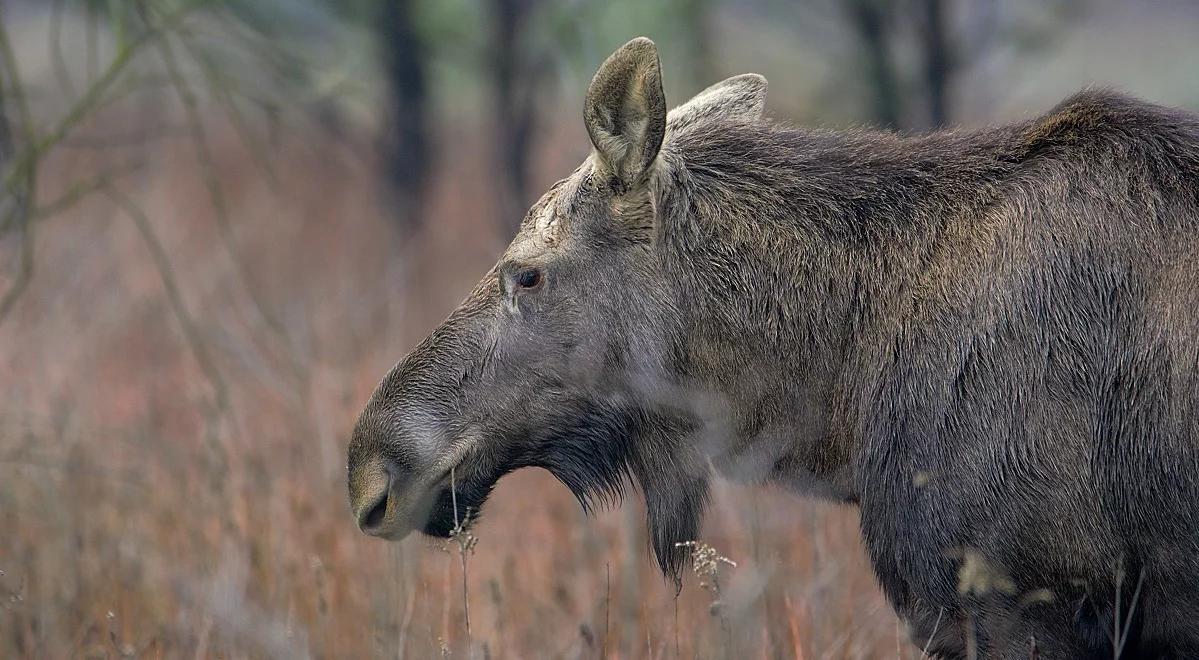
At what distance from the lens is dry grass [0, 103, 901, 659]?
463cm

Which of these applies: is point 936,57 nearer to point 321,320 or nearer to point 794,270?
point 321,320

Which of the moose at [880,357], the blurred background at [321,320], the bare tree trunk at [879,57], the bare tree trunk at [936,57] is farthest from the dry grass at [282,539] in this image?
the bare tree trunk at [879,57]

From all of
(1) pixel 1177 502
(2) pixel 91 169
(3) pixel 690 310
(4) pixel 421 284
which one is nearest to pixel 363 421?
→ (3) pixel 690 310

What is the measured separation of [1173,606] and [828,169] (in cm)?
148

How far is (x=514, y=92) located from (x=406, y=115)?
6.44 feet

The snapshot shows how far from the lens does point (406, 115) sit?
13.5 m

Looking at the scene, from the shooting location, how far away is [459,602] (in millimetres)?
5840

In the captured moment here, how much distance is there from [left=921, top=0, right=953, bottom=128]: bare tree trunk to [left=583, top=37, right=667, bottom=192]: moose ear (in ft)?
18.7

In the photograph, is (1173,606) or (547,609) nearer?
(1173,606)

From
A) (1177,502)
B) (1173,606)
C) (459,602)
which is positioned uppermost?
(1177,502)

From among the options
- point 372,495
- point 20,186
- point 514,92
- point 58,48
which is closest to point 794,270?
point 372,495

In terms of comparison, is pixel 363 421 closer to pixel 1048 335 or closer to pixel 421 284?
pixel 1048 335

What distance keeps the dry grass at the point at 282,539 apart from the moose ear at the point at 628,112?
1140 mm

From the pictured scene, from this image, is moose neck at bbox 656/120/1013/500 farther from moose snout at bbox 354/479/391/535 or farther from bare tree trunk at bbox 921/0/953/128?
bare tree trunk at bbox 921/0/953/128
